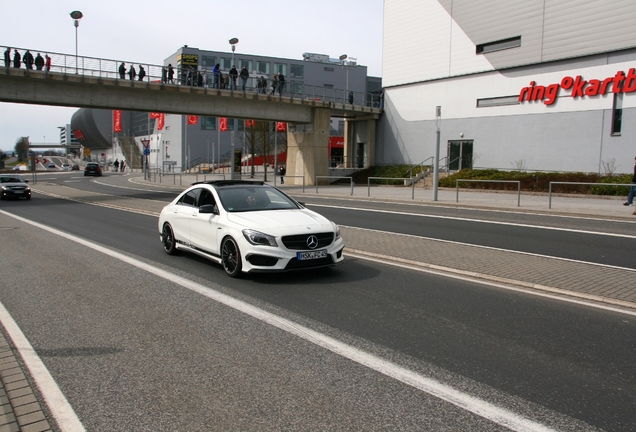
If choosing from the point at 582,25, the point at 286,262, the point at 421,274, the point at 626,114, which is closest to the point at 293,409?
the point at 286,262

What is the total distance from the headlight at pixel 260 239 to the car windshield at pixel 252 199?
104 centimetres

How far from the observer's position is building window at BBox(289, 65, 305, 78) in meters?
89.2

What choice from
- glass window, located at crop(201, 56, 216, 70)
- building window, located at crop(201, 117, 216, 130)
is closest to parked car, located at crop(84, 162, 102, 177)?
building window, located at crop(201, 117, 216, 130)

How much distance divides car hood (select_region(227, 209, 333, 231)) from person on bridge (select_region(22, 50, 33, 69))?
87.6 feet

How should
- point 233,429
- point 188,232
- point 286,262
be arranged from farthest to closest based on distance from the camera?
point 188,232 → point 286,262 → point 233,429

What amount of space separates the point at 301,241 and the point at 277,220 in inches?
23.3

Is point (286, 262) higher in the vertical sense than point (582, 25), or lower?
lower

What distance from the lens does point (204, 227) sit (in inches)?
377

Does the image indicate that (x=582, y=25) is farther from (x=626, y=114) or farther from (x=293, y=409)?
(x=293, y=409)

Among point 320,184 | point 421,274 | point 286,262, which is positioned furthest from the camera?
point 320,184

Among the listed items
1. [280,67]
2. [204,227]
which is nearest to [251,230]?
[204,227]

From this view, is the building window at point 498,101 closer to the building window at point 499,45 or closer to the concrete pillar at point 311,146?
the building window at point 499,45

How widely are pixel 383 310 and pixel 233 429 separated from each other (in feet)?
10.9

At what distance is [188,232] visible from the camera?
400 inches
